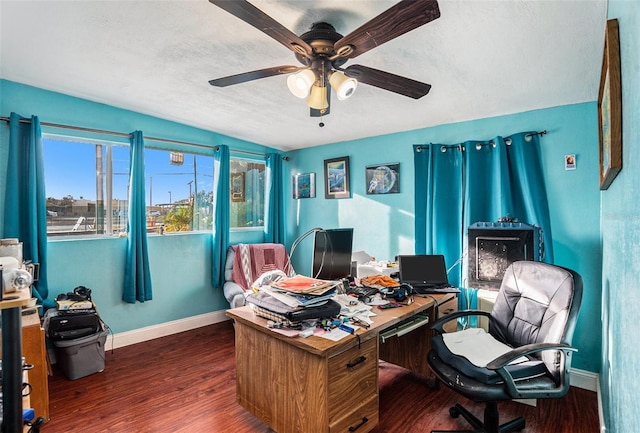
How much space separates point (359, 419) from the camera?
1.76 m

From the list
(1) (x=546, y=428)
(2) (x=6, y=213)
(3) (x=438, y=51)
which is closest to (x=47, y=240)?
(2) (x=6, y=213)

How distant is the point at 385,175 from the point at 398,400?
2.33 meters

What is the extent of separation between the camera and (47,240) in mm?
2812

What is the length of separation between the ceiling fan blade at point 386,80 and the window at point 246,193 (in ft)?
9.44

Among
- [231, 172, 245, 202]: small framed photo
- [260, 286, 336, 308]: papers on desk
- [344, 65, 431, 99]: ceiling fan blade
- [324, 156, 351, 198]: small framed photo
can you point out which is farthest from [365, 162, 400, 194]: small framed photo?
[260, 286, 336, 308]: papers on desk

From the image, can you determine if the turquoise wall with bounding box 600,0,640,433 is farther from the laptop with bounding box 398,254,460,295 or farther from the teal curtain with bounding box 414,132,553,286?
the teal curtain with bounding box 414,132,553,286

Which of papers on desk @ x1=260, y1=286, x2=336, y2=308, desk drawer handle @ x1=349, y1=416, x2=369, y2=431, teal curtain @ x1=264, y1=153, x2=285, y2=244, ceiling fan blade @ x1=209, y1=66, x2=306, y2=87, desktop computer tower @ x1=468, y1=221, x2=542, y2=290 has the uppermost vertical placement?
ceiling fan blade @ x1=209, y1=66, x2=306, y2=87

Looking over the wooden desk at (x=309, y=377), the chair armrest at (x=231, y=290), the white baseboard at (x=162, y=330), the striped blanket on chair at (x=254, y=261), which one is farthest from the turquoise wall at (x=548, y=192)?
the wooden desk at (x=309, y=377)

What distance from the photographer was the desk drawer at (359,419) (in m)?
1.64

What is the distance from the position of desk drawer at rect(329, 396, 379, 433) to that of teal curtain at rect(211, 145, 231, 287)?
2.59m

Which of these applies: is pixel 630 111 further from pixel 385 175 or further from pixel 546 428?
pixel 385 175

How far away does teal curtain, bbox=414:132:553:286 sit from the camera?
2.78m

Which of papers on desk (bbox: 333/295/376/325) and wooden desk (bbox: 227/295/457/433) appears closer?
wooden desk (bbox: 227/295/457/433)

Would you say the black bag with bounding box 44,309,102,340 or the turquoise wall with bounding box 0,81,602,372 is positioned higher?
the turquoise wall with bounding box 0,81,602,372
